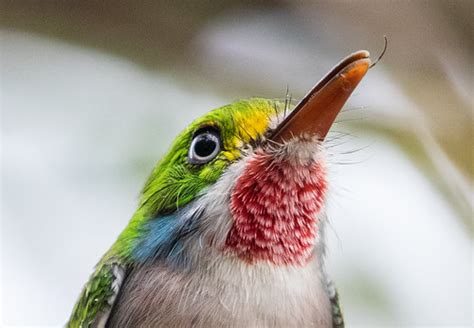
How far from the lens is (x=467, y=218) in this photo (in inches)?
98.1

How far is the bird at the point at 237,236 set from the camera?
1735 mm

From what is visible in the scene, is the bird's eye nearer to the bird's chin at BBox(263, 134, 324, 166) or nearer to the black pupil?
the black pupil

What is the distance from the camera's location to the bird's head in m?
1.73

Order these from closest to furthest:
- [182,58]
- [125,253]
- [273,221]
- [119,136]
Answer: [273,221], [125,253], [182,58], [119,136]


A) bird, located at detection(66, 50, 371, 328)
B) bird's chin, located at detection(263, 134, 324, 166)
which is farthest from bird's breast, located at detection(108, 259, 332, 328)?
bird's chin, located at detection(263, 134, 324, 166)

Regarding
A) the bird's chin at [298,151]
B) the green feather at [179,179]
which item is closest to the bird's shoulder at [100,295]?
the green feather at [179,179]

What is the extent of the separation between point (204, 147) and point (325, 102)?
1.27 ft

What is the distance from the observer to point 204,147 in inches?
73.2

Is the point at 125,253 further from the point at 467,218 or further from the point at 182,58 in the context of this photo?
the point at 467,218

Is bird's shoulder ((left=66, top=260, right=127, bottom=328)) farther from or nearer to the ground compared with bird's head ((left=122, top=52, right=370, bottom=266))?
nearer to the ground

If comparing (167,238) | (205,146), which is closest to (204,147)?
(205,146)

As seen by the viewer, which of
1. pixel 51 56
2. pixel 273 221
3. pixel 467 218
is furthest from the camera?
pixel 51 56

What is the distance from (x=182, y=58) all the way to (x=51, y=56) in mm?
715

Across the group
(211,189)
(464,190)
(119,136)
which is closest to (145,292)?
(211,189)
